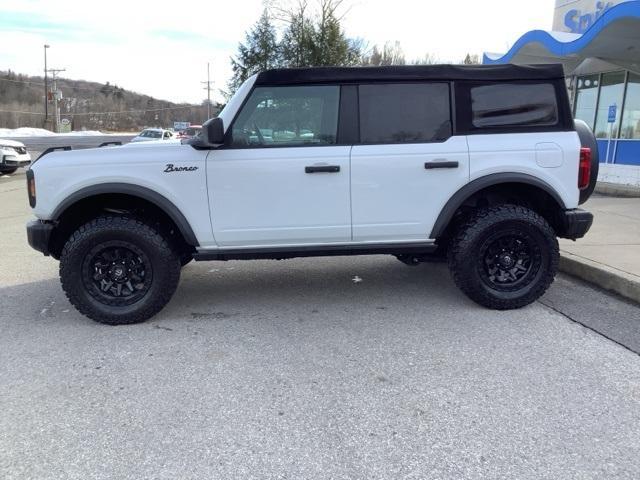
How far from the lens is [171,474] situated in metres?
2.43

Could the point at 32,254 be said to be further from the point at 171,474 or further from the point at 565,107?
the point at 565,107

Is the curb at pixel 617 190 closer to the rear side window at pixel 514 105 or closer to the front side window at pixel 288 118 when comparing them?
the rear side window at pixel 514 105

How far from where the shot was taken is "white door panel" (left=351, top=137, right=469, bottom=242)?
4203 mm

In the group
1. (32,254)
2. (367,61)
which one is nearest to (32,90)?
(367,61)

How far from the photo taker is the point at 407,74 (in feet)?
14.2

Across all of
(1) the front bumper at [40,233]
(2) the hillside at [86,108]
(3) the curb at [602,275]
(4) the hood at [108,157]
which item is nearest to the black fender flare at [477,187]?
(3) the curb at [602,275]

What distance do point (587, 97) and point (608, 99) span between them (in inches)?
41.8

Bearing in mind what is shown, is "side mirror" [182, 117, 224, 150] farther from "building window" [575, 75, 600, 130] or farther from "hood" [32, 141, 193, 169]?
"building window" [575, 75, 600, 130]

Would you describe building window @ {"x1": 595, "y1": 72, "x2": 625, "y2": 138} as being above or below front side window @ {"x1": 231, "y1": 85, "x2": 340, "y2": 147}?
above

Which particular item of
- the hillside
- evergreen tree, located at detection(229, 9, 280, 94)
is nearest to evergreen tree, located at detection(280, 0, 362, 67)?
evergreen tree, located at detection(229, 9, 280, 94)

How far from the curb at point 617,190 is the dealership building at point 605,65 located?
550 millimetres

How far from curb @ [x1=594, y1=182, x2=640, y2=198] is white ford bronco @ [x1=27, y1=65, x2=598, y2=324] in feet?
24.8

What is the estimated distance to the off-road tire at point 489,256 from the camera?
14.3 ft

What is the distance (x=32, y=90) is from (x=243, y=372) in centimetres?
12691
